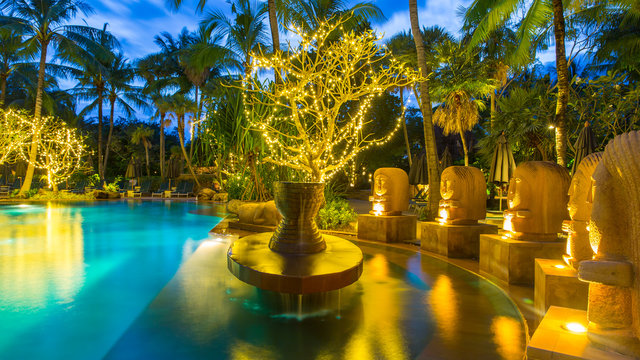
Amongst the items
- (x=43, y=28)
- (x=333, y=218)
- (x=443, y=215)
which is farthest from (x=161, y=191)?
(x=443, y=215)

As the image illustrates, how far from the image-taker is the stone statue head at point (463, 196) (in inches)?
195

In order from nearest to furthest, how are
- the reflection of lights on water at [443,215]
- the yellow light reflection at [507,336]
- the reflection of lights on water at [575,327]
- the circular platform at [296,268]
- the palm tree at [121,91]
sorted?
the reflection of lights on water at [575,327] < the yellow light reflection at [507,336] < the circular platform at [296,268] < the reflection of lights on water at [443,215] < the palm tree at [121,91]

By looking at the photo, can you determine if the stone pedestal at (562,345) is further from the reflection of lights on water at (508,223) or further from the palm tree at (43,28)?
the palm tree at (43,28)

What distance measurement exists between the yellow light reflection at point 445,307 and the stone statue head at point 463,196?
125 centimetres

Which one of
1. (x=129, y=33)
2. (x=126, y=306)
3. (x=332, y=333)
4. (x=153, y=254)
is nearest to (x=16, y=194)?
(x=153, y=254)

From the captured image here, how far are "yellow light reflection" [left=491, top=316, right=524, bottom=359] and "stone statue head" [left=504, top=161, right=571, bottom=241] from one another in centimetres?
125

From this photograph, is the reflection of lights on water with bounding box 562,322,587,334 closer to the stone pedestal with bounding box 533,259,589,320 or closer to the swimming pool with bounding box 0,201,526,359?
the swimming pool with bounding box 0,201,526,359

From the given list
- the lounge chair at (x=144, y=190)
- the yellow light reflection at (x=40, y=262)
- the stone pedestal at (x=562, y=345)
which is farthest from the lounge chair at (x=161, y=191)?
the stone pedestal at (x=562, y=345)

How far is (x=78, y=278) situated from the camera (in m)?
4.32

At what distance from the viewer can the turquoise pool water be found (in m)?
2.72

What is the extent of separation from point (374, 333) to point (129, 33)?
146 meters

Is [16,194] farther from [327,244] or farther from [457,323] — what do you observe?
[457,323]

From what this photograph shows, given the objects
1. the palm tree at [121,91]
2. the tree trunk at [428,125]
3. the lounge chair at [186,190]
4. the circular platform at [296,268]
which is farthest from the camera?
the palm tree at [121,91]

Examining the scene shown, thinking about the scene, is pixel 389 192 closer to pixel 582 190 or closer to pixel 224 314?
pixel 582 190
